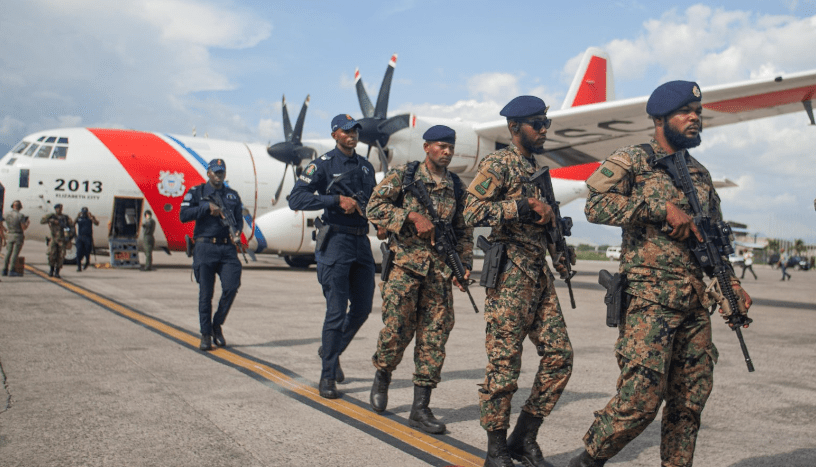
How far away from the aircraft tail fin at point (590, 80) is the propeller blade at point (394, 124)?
292 inches

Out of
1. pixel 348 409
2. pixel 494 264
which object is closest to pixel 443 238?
pixel 494 264

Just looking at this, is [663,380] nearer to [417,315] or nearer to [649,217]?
[649,217]

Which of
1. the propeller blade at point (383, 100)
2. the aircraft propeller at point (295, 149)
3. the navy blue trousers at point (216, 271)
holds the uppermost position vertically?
the propeller blade at point (383, 100)

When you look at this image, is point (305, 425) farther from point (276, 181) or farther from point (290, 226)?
point (276, 181)

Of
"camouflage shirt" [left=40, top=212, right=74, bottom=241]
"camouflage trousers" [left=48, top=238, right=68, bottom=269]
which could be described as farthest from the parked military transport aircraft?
"camouflage trousers" [left=48, top=238, right=68, bottom=269]

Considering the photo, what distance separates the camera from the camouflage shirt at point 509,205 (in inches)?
130

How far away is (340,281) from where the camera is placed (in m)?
4.71

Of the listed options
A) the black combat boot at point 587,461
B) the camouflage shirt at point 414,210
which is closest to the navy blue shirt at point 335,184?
the camouflage shirt at point 414,210

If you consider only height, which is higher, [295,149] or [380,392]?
[295,149]

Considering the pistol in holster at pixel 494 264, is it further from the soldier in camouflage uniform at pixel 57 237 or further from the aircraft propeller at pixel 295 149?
the aircraft propeller at pixel 295 149

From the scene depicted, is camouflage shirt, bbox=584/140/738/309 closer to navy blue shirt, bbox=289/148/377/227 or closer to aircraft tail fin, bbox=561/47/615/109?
navy blue shirt, bbox=289/148/377/227

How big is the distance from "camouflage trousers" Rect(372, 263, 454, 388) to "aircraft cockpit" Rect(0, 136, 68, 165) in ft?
48.2

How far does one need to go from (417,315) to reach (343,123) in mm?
1687

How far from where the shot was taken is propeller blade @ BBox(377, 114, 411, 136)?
13.5 metres
